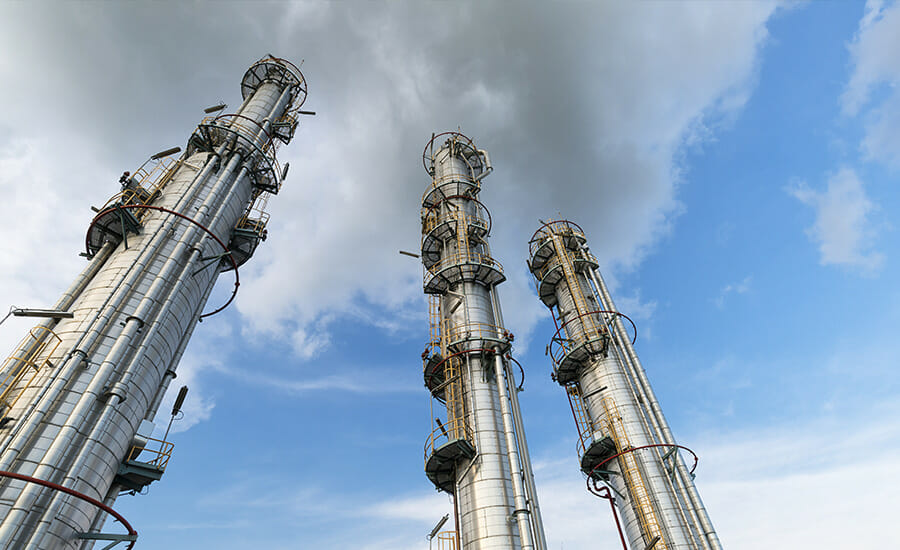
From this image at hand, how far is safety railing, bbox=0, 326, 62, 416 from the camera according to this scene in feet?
47.8

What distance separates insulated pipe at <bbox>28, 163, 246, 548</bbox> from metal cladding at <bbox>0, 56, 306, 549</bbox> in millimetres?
41

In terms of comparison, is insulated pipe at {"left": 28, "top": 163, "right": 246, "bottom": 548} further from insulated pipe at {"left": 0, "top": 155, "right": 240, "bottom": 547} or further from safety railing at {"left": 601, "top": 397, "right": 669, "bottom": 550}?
safety railing at {"left": 601, "top": 397, "right": 669, "bottom": 550}

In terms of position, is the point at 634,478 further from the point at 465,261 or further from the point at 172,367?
the point at 172,367

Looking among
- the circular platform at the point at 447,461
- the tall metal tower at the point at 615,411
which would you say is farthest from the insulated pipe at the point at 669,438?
the circular platform at the point at 447,461

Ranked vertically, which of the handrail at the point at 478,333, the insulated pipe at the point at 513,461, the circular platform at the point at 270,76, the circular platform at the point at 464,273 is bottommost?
the insulated pipe at the point at 513,461

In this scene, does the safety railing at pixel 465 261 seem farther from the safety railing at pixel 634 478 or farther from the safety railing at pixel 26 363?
the safety railing at pixel 26 363

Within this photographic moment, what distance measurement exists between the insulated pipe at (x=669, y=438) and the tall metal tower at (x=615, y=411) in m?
0.04

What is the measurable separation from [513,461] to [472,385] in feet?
13.4

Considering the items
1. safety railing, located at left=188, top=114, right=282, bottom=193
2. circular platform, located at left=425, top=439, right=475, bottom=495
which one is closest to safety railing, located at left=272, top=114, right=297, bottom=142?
safety railing, located at left=188, top=114, right=282, bottom=193

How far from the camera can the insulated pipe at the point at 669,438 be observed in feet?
68.7

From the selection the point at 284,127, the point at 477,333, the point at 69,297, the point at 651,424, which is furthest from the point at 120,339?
the point at 651,424

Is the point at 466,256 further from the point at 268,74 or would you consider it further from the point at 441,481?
the point at 268,74

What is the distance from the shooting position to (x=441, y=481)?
72.0ft

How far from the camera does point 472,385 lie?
22641 millimetres
